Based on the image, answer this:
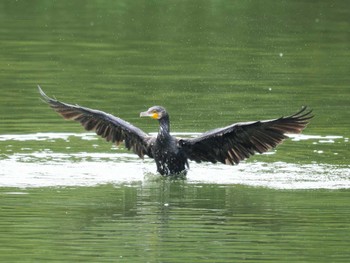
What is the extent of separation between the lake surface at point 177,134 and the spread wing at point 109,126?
29 cm

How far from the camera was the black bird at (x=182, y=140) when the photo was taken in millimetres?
16219

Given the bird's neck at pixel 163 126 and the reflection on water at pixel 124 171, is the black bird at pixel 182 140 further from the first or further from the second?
the reflection on water at pixel 124 171

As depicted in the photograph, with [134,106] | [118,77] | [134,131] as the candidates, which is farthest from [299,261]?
[118,77]

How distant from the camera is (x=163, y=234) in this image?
1325cm

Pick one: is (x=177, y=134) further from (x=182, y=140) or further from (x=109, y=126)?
(x=182, y=140)

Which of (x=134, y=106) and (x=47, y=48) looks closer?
(x=134, y=106)

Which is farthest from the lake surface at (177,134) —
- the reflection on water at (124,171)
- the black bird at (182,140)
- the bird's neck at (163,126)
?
the bird's neck at (163,126)

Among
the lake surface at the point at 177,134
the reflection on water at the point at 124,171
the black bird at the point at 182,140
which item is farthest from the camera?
the black bird at the point at 182,140

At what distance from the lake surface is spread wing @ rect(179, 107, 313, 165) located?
21 cm

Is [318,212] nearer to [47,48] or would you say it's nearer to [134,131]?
[134,131]

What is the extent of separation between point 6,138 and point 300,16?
1683cm

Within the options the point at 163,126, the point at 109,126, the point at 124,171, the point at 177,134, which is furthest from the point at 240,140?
the point at 177,134

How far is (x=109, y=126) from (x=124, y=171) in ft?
2.65

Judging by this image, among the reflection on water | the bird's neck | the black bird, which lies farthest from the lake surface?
the bird's neck
